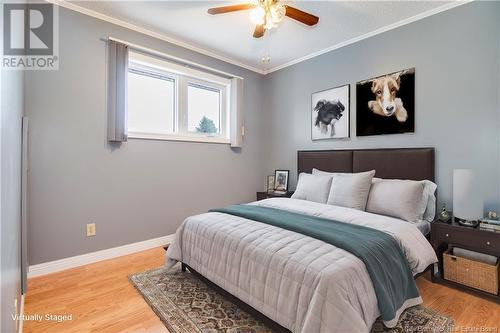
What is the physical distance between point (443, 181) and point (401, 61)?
1399mm

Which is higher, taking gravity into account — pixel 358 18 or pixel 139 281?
pixel 358 18

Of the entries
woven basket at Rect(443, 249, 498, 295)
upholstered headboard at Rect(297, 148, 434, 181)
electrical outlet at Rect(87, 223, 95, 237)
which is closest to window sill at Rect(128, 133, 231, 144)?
electrical outlet at Rect(87, 223, 95, 237)

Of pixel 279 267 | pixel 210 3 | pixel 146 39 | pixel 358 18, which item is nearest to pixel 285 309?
pixel 279 267

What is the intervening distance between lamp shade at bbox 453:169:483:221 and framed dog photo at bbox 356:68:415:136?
0.75 metres

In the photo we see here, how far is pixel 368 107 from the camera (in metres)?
3.09

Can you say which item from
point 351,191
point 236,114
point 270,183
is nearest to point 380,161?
point 351,191

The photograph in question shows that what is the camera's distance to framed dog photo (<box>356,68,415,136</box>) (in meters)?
2.77

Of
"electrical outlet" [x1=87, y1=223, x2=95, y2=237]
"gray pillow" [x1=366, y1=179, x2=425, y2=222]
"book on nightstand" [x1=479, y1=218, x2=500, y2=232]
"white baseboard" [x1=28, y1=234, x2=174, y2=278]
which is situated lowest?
"white baseboard" [x1=28, y1=234, x2=174, y2=278]

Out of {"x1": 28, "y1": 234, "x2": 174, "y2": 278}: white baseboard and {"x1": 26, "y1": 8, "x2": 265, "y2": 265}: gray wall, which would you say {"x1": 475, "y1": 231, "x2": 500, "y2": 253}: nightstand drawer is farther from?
{"x1": 28, "y1": 234, "x2": 174, "y2": 278}: white baseboard

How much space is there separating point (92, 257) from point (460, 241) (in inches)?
141

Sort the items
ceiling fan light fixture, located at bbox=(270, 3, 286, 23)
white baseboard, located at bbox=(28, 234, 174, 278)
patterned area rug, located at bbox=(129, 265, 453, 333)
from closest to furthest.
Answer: patterned area rug, located at bbox=(129, 265, 453, 333) < ceiling fan light fixture, located at bbox=(270, 3, 286, 23) < white baseboard, located at bbox=(28, 234, 174, 278)

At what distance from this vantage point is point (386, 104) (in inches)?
115

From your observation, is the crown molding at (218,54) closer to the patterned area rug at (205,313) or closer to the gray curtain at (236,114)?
the gray curtain at (236,114)

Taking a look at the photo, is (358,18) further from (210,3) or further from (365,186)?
(365,186)
